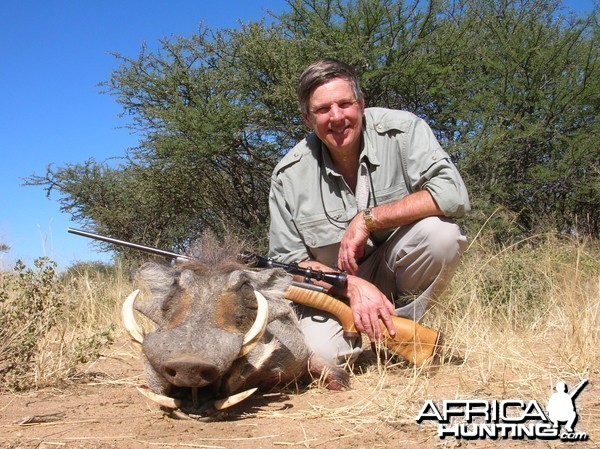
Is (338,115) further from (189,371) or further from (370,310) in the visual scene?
(189,371)

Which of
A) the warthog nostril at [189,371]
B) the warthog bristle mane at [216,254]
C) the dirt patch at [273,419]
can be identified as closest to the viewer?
the warthog nostril at [189,371]

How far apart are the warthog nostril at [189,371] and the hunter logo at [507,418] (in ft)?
2.75

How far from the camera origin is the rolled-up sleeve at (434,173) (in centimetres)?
372

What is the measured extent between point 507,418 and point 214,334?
1.15m

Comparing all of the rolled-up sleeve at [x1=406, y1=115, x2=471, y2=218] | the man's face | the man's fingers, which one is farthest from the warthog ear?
the rolled-up sleeve at [x1=406, y1=115, x2=471, y2=218]

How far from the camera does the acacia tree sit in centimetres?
818

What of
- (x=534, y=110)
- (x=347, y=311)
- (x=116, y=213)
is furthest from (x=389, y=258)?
(x=116, y=213)

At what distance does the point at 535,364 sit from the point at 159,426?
6.05 ft

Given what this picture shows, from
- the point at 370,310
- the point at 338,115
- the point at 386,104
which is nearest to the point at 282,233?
the point at 338,115

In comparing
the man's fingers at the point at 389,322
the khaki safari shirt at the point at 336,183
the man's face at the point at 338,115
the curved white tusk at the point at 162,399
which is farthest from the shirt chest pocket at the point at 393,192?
the curved white tusk at the point at 162,399

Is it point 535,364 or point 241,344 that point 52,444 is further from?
point 535,364

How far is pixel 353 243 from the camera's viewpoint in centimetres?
376

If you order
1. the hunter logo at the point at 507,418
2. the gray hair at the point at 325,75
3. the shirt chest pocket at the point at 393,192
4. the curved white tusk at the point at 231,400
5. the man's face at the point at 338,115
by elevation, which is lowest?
the hunter logo at the point at 507,418

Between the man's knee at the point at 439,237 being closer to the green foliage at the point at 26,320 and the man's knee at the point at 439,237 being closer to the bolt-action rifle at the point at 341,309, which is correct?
the bolt-action rifle at the point at 341,309
